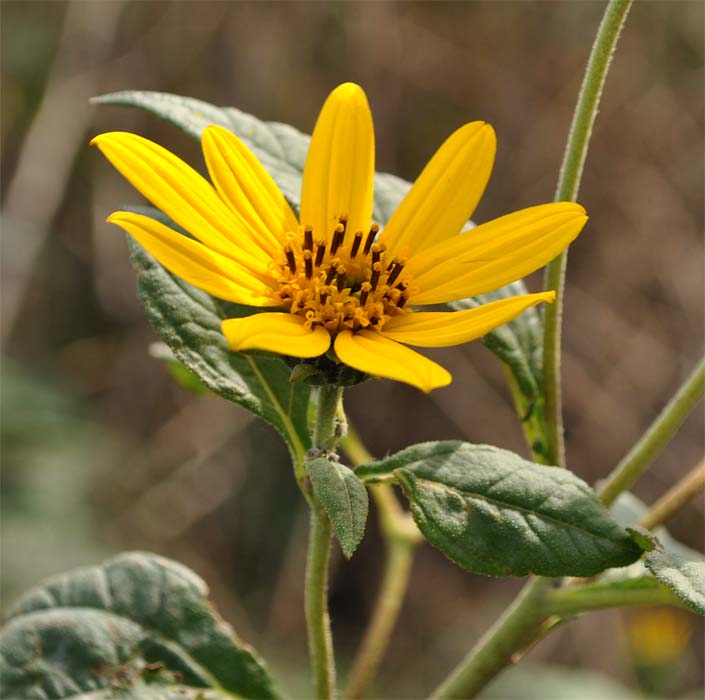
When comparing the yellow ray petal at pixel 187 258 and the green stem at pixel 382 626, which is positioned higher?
the yellow ray petal at pixel 187 258

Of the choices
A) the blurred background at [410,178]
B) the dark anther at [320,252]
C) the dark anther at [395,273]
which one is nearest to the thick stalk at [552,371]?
the dark anther at [395,273]

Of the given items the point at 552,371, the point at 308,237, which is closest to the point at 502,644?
the point at 552,371

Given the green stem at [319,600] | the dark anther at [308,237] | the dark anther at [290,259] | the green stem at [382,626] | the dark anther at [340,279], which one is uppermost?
the dark anther at [308,237]

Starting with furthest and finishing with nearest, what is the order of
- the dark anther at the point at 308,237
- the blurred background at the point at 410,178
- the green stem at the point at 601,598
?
1. the blurred background at the point at 410,178
2. the dark anther at the point at 308,237
3. the green stem at the point at 601,598

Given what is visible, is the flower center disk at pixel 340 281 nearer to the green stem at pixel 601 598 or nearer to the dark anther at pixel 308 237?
the dark anther at pixel 308 237

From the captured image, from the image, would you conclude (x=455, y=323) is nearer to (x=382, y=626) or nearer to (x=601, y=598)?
(x=601, y=598)

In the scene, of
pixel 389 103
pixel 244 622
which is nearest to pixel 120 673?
pixel 244 622

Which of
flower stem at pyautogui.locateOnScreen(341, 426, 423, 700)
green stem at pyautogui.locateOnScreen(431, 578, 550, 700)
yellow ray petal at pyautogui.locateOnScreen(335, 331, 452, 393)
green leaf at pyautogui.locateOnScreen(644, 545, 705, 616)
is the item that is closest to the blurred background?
flower stem at pyautogui.locateOnScreen(341, 426, 423, 700)

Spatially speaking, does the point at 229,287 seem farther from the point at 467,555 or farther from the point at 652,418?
the point at 652,418
